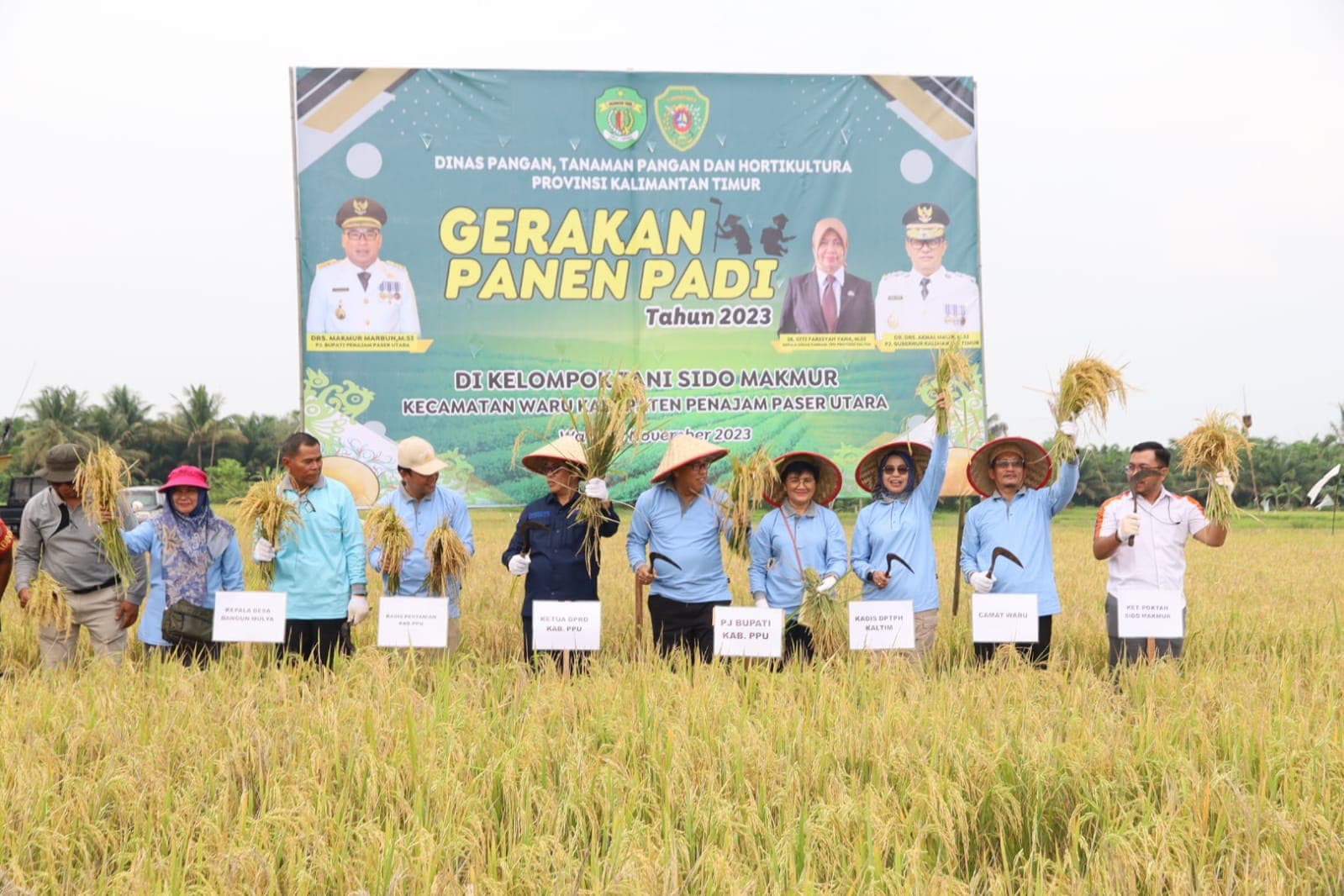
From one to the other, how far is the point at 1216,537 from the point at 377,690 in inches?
171

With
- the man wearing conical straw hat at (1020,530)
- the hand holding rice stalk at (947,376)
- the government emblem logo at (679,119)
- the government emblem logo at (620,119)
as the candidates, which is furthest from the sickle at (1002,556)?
the government emblem logo at (620,119)

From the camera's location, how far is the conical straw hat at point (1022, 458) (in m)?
5.50

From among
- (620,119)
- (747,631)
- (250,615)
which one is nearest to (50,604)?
(250,615)

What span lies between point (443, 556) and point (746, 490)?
5.46 feet

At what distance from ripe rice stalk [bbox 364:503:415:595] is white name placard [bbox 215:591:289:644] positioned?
21.6 inches

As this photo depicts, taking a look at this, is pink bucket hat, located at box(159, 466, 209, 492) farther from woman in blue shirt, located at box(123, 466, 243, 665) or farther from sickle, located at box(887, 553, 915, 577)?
sickle, located at box(887, 553, 915, 577)

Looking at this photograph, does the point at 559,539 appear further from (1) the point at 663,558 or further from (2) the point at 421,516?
(2) the point at 421,516

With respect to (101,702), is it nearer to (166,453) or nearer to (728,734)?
(728,734)

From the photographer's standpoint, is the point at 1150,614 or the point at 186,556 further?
the point at 186,556

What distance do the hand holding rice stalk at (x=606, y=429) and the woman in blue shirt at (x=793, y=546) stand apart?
0.84 meters

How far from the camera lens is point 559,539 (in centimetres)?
538

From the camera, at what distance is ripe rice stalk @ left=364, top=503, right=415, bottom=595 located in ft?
17.5

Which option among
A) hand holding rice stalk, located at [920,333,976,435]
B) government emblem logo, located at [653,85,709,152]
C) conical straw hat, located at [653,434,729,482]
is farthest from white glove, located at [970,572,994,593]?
government emblem logo, located at [653,85,709,152]

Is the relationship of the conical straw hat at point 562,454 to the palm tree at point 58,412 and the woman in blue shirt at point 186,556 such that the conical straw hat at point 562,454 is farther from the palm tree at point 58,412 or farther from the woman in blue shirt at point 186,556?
the palm tree at point 58,412
